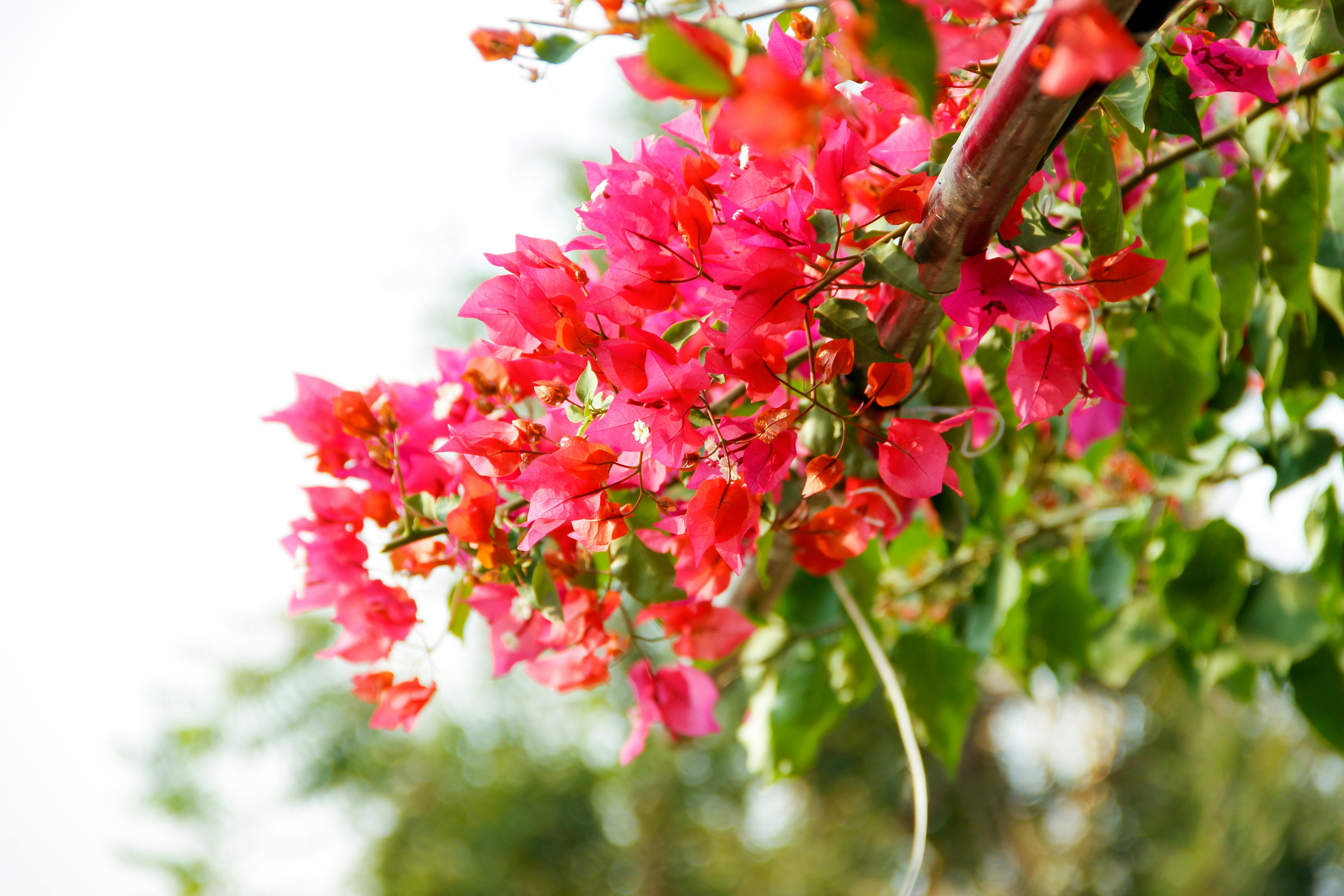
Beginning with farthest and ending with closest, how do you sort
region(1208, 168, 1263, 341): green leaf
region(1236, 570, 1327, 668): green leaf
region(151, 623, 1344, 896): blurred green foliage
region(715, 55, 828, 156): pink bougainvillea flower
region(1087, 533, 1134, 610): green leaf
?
region(151, 623, 1344, 896): blurred green foliage
region(1087, 533, 1134, 610): green leaf
region(1236, 570, 1327, 668): green leaf
region(1208, 168, 1263, 341): green leaf
region(715, 55, 828, 156): pink bougainvillea flower

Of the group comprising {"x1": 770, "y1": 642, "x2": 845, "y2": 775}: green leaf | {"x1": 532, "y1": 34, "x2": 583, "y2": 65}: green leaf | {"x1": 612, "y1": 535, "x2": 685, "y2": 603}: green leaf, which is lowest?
{"x1": 770, "y1": 642, "x2": 845, "y2": 775}: green leaf

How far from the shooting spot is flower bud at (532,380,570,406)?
27 centimetres

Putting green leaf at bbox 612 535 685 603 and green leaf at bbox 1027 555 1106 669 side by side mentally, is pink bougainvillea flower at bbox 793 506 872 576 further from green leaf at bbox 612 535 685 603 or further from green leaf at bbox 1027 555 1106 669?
green leaf at bbox 1027 555 1106 669

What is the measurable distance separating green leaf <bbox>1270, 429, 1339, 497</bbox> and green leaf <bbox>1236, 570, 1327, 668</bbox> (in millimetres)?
54

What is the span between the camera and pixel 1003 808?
2857 millimetres

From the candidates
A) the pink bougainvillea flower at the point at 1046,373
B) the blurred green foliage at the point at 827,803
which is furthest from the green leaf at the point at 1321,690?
the blurred green foliage at the point at 827,803

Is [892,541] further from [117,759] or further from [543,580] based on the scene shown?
[117,759]

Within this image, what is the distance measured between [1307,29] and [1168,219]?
99mm

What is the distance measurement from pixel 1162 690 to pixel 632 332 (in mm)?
3424

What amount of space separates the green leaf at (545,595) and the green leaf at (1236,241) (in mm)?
293

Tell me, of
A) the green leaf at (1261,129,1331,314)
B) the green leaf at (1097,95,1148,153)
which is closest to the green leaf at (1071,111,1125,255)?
the green leaf at (1097,95,1148,153)

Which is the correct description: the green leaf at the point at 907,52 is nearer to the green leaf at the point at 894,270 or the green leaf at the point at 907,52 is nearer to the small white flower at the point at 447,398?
the green leaf at the point at 894,270

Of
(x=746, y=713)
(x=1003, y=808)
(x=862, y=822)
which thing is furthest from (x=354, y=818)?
(x=746, y=713)

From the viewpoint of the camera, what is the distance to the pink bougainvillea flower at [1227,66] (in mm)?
265
